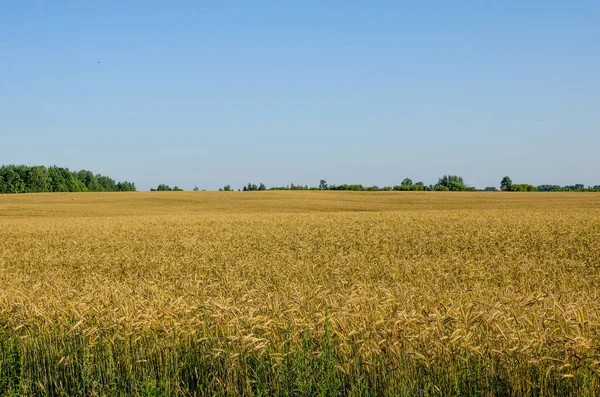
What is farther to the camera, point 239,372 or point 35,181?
point 35,181

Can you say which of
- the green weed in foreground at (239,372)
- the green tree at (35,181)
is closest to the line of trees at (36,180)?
the green tree at (35,181)

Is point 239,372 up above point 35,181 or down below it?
below

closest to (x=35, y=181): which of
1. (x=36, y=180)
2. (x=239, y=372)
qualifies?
(x=36, y=180)

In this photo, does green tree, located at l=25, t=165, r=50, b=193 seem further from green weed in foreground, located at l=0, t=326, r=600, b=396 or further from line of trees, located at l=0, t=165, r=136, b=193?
green weed in foreground, located at l=0, t=326, r=600, b=396

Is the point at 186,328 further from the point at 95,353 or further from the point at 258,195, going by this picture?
the point at 258,195

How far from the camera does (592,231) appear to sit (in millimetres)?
20562

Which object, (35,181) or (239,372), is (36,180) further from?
(239,372)

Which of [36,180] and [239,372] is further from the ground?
[36,180]

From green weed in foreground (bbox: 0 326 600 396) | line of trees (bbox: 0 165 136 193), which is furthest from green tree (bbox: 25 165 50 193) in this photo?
green weed in foreground (bbox: 0 326 600 396)

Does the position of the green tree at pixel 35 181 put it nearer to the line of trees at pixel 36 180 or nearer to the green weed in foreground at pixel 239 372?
the line of trees at pixel 36 180

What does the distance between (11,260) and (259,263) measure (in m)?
7.82

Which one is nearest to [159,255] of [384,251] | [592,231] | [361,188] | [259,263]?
[259,263]

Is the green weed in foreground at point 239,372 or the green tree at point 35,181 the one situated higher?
the green tree at point 35,181

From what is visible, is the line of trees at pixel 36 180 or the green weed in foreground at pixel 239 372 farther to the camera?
the line of trees at pixel 36 180
